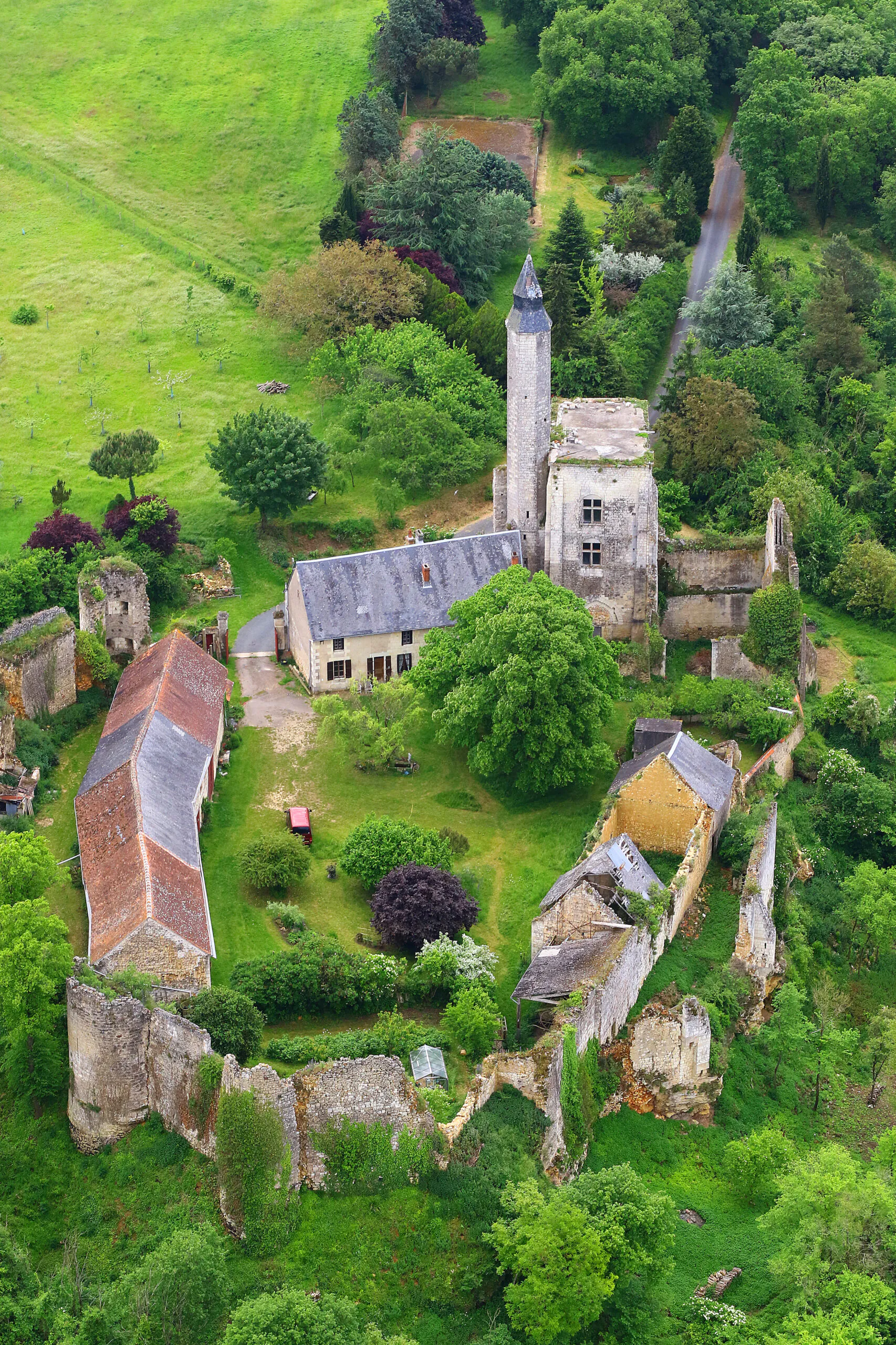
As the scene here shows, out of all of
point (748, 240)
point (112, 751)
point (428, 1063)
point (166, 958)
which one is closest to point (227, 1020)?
point (166, 958)

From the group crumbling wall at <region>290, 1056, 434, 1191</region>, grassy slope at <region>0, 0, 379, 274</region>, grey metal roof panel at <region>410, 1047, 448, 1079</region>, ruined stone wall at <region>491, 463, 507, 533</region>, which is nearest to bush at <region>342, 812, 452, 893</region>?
grey metal roof panel at <region>410, 1047, 448, 1079</region>

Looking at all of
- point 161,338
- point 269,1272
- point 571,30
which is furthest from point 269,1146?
point 571,30

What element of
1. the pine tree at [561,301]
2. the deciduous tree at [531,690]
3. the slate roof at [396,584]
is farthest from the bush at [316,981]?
the pine tree at [561,301]

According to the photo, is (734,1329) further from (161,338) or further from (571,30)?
(571,30)

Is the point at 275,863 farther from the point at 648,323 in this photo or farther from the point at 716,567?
the point at 648,323

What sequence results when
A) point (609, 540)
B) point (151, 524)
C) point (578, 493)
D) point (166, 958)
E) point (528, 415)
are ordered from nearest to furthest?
1. point (166, 958)
2. point (578, 493)
3. point (609, 540)
4. point (528, 415)
5. point (151, 524)

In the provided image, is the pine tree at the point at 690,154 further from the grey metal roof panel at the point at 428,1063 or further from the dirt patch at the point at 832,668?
the grey metal roof panel at the point at 428,1063
